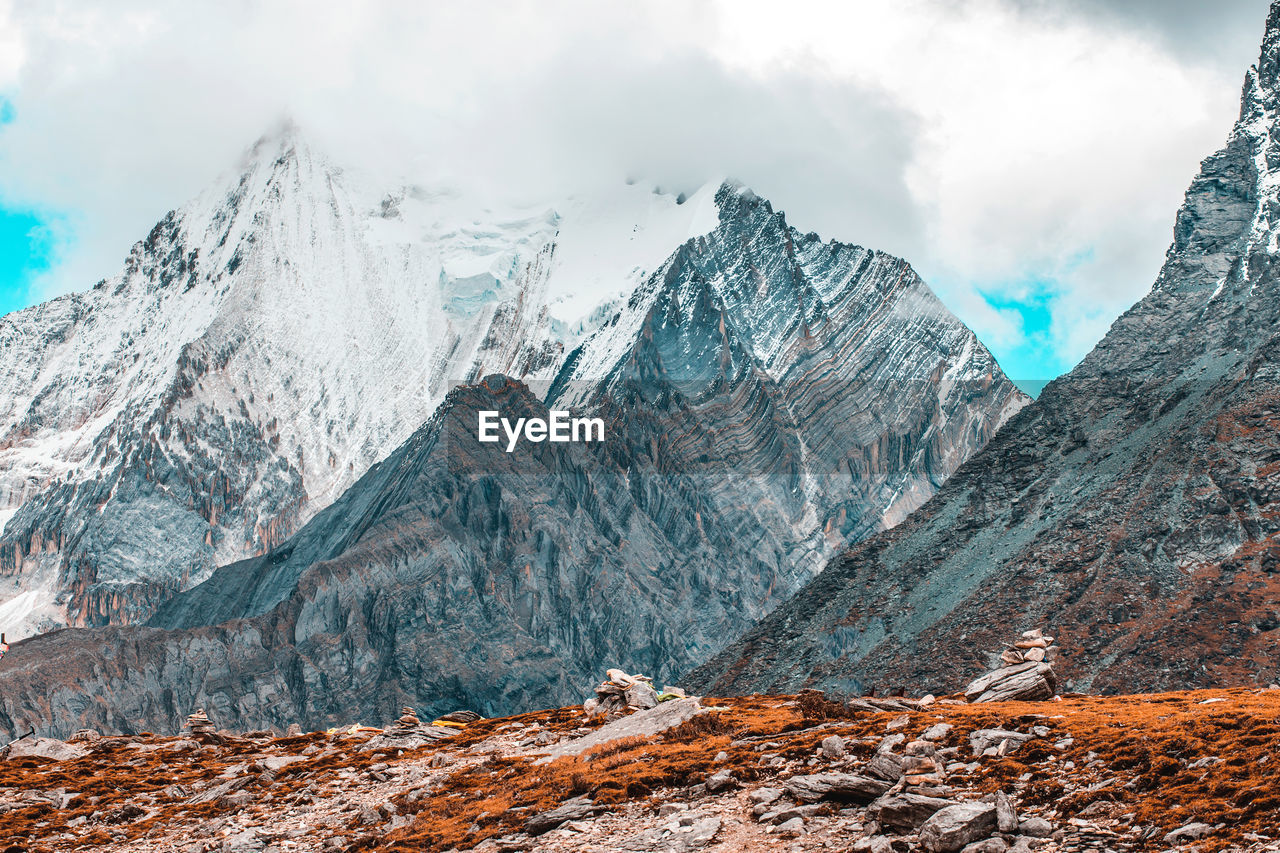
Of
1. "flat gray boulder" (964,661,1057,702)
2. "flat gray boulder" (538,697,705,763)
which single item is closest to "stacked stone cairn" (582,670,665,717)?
"flat gray boulder" (538,697,705,763)

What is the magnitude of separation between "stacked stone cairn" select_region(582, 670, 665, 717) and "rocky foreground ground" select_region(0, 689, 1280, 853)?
110 centimetres

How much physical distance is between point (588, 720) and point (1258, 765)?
3730 cm

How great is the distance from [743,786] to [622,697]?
25.7 m

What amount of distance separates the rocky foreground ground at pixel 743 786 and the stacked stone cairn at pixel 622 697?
1.10 metres

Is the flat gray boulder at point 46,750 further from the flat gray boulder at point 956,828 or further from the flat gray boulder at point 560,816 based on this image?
the flat gray boulder at point 956,828

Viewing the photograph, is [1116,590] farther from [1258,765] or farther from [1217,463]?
[1258,765]

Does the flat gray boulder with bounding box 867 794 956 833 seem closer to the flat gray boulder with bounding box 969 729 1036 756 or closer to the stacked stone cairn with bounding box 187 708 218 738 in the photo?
the flat gray boulder with bounding box 969 729 1036 756

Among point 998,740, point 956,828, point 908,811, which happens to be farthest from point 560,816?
point 998,740

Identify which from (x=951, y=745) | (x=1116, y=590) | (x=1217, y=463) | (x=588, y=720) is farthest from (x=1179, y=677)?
(x=951, y=745)

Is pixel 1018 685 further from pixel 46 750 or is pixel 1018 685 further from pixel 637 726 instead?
pixel 46 750

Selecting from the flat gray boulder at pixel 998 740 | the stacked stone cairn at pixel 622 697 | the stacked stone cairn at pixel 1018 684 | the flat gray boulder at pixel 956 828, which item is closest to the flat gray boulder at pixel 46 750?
the stacked stone cairn at pixel 622 697

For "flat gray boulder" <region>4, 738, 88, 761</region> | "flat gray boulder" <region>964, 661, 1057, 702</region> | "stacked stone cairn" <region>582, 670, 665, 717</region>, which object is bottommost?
"flat gray boulder" <region>964, 661, 1057, 702</region>

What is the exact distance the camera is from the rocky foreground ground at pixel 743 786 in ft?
116

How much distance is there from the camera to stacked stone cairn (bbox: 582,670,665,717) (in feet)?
217
